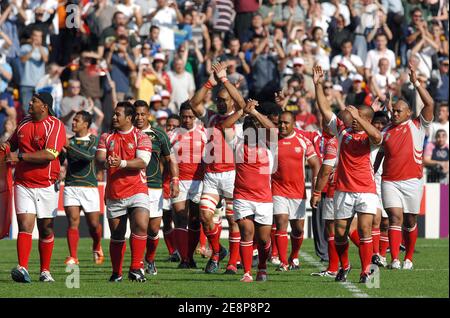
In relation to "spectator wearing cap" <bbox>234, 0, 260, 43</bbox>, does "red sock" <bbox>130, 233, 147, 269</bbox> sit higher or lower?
lower

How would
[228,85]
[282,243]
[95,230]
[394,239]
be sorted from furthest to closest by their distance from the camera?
[95,230] → [394,239] → [282,243] → [228,85]

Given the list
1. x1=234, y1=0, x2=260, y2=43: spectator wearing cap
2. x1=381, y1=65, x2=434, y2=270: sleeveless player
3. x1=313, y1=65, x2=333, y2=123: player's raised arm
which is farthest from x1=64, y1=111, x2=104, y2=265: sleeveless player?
x1=234, y1=0, x2=260, y2=43: spectator wearing cap

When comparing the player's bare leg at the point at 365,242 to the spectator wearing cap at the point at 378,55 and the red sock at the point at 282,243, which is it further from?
the spectator wearing cap at the point at 378,55

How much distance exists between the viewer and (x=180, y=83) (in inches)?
1065

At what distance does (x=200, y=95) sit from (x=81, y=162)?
2.95 metres

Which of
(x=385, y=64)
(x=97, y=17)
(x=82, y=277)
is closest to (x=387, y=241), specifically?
(x=82, y=277)

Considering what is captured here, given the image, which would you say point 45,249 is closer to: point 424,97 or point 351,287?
point 351,287

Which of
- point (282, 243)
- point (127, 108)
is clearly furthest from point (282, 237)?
point (127, 108)

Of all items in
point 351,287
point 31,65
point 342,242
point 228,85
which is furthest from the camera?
point 31,65

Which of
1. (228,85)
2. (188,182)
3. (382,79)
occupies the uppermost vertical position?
(382,79)

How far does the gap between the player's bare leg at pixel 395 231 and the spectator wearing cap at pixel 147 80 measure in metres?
9.99

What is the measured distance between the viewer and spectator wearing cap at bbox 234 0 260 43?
28844mm

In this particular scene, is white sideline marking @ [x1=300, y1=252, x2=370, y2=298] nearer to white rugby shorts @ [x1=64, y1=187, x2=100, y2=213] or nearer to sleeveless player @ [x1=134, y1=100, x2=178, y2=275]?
sleeveless player @ [x1=134, y1=100, x2=178, y2=275]

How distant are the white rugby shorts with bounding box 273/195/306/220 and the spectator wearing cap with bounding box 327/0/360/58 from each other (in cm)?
1166
